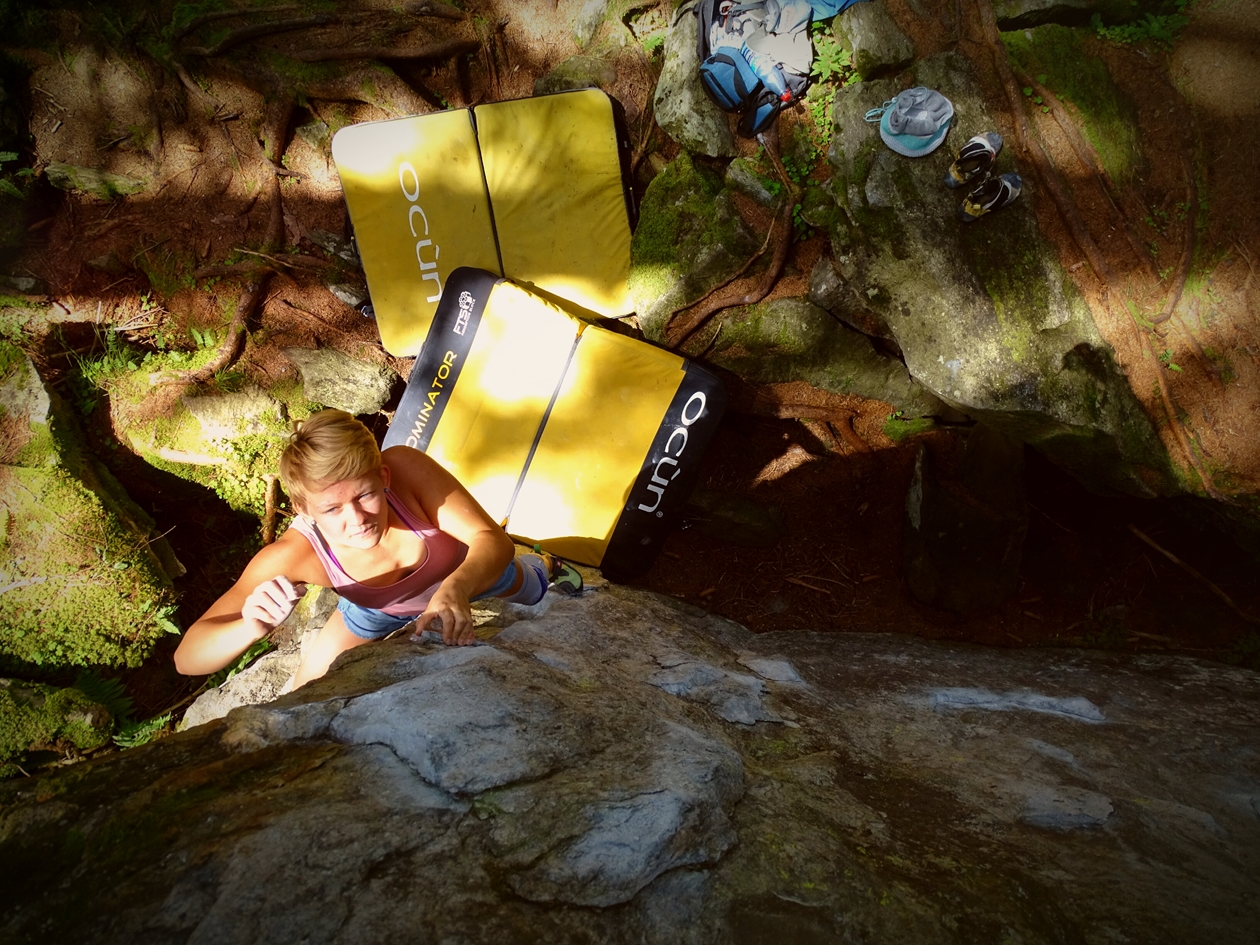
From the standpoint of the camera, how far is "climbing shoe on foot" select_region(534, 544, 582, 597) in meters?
3.26

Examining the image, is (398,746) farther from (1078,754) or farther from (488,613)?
(1078,754)

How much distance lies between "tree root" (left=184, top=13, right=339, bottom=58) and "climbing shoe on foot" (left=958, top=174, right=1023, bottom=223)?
16.4ft

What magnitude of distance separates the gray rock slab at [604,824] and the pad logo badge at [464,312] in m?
2.73

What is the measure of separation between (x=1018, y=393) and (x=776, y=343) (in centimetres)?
150

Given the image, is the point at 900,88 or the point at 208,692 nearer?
the point at 900,88

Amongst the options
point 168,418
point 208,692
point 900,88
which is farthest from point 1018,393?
point 168,418

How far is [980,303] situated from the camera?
3447mm

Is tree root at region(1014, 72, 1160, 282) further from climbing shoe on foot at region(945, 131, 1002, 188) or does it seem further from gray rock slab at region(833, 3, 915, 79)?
gray rock slab at region(833, 3, 915, 79)

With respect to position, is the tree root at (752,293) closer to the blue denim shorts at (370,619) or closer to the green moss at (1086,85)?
the green moss at (1086,85)

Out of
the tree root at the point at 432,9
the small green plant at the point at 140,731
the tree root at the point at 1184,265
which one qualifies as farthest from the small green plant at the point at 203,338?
the tree root at the point at 1184,265

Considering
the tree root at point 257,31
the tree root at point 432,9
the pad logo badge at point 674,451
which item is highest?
the tree root at point 432,9

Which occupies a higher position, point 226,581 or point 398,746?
point 398,746

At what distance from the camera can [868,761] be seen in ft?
6.84

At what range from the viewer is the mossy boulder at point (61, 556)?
3.80 meters
